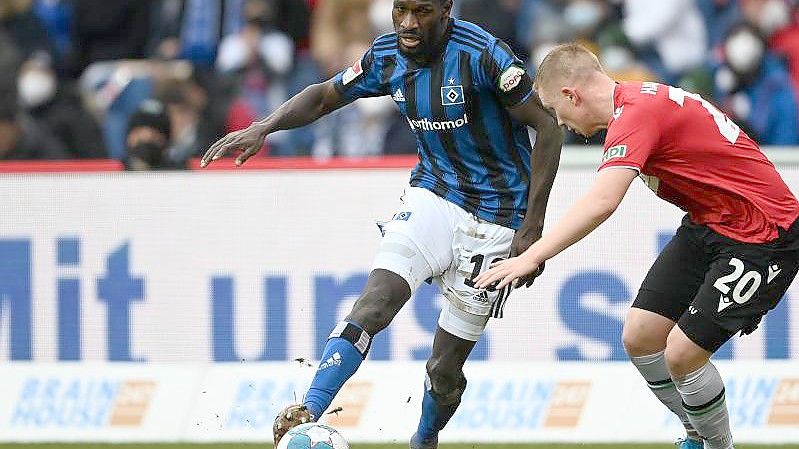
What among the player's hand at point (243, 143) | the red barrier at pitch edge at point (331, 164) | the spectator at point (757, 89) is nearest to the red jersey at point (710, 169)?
the player's hand at point (243, 143)

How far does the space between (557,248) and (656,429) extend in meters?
3.53

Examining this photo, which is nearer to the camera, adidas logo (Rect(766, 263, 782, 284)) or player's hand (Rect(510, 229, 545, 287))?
adidas logo (Rect(766, 263, 782, 284))

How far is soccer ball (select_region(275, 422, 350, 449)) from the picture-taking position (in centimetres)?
633

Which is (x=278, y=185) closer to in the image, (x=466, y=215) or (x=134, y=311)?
(x=134, y=311)

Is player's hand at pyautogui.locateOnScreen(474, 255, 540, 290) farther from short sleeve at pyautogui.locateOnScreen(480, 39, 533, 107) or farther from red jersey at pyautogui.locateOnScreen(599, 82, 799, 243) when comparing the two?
short sleeve at pyautogui.locateOnScreen(480, 39, 533, 107)

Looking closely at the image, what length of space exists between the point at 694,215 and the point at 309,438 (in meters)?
2.05

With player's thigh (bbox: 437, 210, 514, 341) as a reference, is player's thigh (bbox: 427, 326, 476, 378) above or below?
below

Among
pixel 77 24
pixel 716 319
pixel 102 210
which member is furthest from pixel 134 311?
pixel 77 24

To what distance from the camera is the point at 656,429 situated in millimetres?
9078

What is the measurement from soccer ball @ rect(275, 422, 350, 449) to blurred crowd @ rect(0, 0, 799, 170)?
5.50 m

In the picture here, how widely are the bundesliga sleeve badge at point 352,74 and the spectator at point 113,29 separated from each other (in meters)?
7.33

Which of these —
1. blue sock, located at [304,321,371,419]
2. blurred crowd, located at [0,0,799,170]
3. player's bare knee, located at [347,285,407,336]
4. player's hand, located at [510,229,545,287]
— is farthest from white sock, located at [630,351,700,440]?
blurred crowd, located at [0,0,799,170]

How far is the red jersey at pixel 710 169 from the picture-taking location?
6.39 meters

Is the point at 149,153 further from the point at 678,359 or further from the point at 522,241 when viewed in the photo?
the point at 678,359
